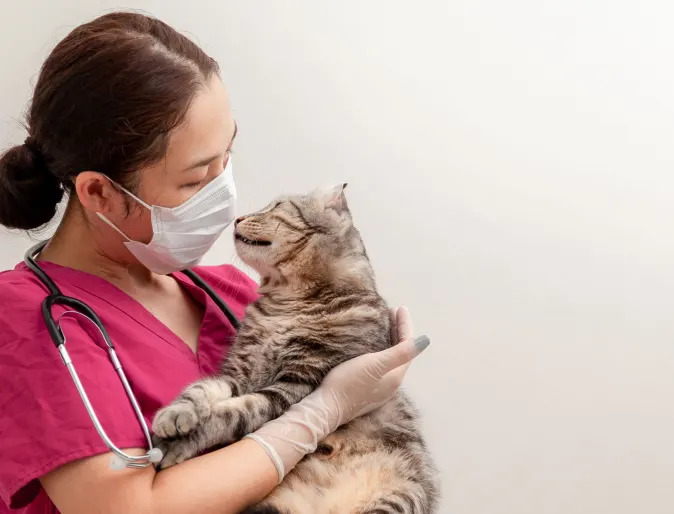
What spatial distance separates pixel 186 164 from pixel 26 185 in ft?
1.12

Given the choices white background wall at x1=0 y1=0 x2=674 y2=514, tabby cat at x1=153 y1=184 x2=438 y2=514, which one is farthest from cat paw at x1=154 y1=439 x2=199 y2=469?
white background wall at x1=0 y1=0 x2=674 y2=514

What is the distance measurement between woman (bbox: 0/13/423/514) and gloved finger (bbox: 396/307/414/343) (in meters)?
0.14

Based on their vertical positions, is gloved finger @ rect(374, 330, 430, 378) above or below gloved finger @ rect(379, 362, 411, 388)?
above

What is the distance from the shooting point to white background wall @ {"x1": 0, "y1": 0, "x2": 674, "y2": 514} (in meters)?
2.16

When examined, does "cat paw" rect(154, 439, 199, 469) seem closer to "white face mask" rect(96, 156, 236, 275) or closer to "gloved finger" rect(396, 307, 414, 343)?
"white face mask" rect(96, 156, 236, 275)

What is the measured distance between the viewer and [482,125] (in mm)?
2207

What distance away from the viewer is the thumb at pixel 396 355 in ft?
4.46

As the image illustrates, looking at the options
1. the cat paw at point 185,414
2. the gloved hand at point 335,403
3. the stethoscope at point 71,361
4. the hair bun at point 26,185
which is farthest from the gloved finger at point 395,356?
the hair bun at point 26,185

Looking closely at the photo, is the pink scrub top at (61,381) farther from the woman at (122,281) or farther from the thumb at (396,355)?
the thumb at (396,355)

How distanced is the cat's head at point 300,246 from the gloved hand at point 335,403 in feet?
0.77

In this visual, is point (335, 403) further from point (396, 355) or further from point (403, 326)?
point (403, 326)

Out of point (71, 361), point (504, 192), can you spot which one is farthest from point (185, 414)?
point (504, 192)

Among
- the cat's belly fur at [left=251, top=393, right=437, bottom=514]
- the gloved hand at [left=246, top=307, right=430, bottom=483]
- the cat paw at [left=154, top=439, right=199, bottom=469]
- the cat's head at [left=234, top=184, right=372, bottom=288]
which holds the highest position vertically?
the cat's head at [left=234, top=184, right=372, bottom=288]

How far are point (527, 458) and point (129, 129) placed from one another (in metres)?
1.75
